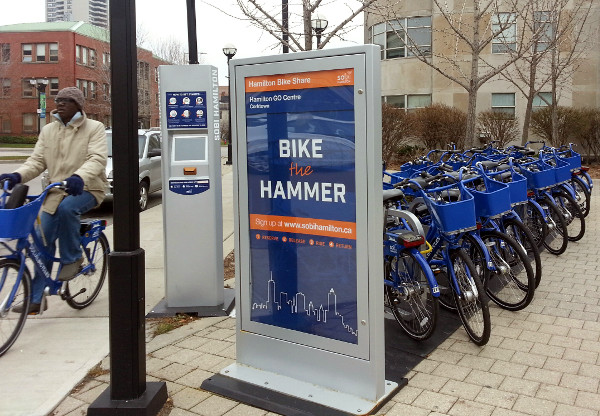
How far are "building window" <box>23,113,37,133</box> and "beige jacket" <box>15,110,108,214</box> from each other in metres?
59.2

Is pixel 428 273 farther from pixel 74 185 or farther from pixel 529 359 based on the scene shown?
pixel 74 185

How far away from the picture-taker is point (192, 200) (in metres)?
5.12

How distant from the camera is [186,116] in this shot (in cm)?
510

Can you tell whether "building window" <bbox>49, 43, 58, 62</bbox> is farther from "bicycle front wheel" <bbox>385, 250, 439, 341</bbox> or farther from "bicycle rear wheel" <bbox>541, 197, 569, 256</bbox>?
"bicycle front wheel" <bbox>385, 250, 439, 341</bbox>

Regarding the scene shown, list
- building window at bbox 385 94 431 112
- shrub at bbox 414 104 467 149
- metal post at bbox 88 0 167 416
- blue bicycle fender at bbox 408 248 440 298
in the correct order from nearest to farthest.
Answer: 1. metal post at bbox 88 0 167 416
2. blue bicycle fender at bbox 408 248 440 298
3. shrub at bbox 414 104 467 149
4. building window at bbox 385 94 431 112

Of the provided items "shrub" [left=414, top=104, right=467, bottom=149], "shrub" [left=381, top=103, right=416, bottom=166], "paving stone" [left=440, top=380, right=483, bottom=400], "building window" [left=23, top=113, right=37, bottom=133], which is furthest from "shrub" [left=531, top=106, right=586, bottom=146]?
"building window" [left=23, top=113, right=37, bottom=133]

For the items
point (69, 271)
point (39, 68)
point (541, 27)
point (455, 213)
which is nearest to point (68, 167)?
point (69, 271)

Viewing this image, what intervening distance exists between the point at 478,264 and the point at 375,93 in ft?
7.39

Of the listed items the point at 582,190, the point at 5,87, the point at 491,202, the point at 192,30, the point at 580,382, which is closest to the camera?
the point at 580,382

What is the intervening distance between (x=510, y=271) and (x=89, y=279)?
375 centimetres

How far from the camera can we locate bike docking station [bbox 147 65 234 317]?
16.7 feet

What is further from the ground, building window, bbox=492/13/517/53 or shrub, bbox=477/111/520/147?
building window, bbox=492/13/517/53

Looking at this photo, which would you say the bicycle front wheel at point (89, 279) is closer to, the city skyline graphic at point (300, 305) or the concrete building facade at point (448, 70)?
the city skyline graphic at point (300, 305)

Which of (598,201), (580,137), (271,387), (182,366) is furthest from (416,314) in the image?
(580,137)
